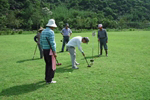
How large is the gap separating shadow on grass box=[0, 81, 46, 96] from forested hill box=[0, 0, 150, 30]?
5623cm

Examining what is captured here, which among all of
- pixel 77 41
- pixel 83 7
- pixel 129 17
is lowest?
pixel 77 41

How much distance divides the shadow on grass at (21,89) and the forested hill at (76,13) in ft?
184

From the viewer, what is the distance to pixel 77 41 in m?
7.19

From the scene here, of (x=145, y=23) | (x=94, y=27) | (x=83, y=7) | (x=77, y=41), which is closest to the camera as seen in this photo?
(x=77, y=41)

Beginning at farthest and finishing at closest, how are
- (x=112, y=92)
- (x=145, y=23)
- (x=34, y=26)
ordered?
(x=145, y=23), (x=34, y=26), (x=112, y=92)

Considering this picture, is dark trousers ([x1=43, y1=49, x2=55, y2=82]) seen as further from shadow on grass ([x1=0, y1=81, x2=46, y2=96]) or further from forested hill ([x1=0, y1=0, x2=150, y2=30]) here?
forested hill ([x1=0, y1=0, x2=150, y2=30])

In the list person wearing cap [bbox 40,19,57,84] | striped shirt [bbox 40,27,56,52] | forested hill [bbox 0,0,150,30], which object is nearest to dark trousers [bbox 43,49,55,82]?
person wearing cap [bbox 40,19,57,84]

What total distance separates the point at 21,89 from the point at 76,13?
92467 mm

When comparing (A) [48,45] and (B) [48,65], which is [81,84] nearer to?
(B) [48,65]

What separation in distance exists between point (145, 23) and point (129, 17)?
17.1m

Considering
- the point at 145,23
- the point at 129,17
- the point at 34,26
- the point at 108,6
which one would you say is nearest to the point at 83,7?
the point at 108,6

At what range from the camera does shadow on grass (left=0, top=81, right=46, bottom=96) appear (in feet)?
17.0

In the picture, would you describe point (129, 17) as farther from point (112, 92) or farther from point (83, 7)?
point (112, 92)

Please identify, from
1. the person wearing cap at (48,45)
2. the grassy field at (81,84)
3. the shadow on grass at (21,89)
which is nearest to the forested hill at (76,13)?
the grassy field at (81,84)
